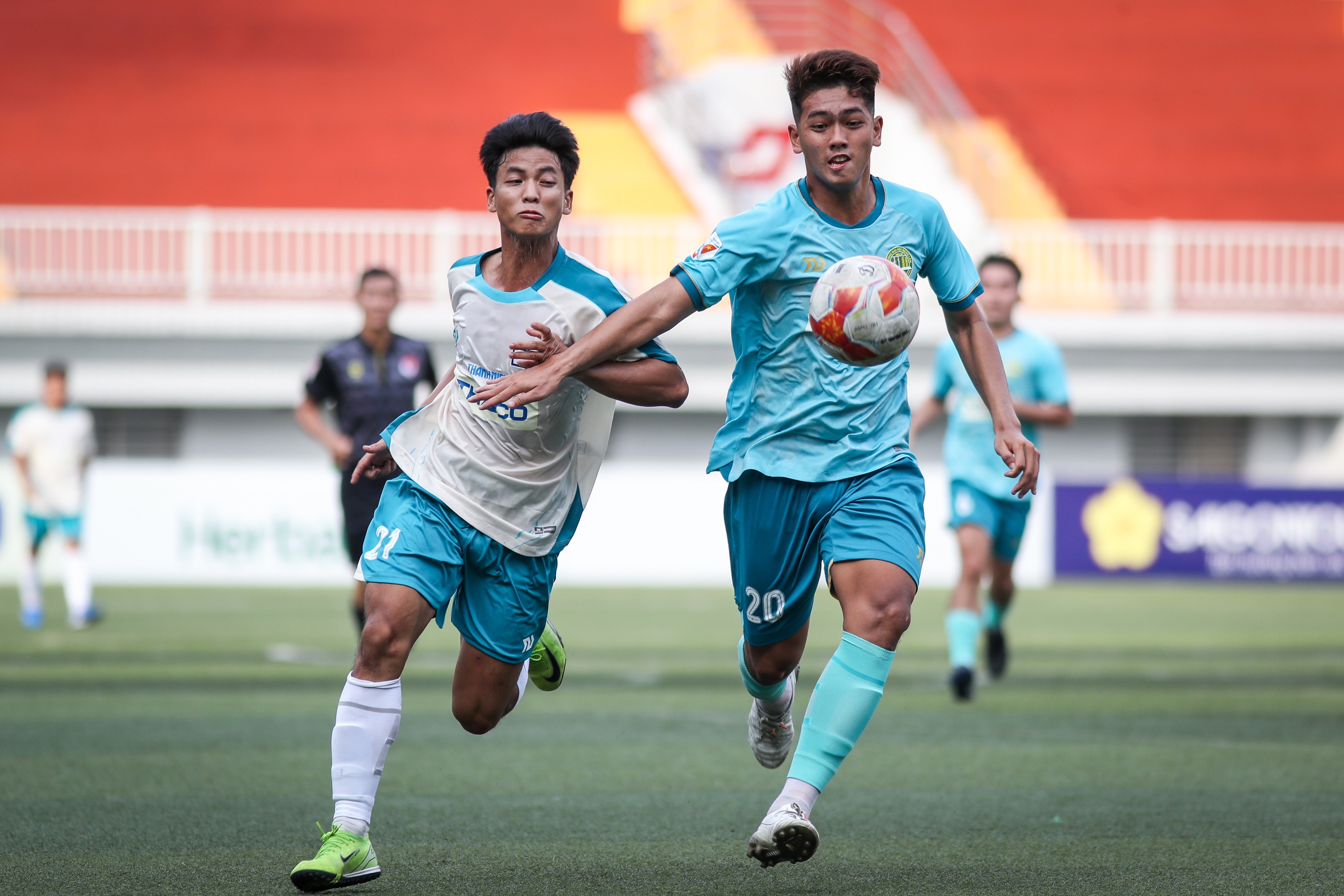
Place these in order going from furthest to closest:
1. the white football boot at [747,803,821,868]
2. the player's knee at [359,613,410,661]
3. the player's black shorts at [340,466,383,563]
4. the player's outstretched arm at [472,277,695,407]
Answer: the player's black shorts at [340,466,383,563]
the player's knee at [359,613,410,661]
the player's outstretched arm at [472,277,695,407]
the white football boot at [747,803,821,868]

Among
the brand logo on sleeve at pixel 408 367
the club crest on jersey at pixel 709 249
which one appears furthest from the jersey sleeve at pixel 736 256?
the brand logo on sleeve at pixel 408 367

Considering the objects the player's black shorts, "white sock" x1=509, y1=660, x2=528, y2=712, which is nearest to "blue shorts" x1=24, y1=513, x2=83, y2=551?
the player's black shorts

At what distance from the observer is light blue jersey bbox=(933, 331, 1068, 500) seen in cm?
913

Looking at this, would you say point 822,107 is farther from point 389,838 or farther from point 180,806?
point 180,806

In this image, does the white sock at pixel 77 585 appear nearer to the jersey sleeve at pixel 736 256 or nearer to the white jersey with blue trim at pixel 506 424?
the white jersey with blue trim at pixel 506 424

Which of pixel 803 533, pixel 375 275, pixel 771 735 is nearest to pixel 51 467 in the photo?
pixel 375 275

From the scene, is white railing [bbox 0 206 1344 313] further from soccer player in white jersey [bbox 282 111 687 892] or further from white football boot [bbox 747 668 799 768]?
soccer player in white jersey [bbox 282 111 687 892]

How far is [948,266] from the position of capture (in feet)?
16.2

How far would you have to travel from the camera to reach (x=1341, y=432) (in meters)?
25.7

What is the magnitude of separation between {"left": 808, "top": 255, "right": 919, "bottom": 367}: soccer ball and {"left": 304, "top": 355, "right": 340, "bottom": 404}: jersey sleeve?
542cm

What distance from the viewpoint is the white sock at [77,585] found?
14.0 meters

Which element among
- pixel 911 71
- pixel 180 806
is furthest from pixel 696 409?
pixel 180 806

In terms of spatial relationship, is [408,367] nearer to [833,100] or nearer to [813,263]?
[813,263]

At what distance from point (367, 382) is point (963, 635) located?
3800mm
